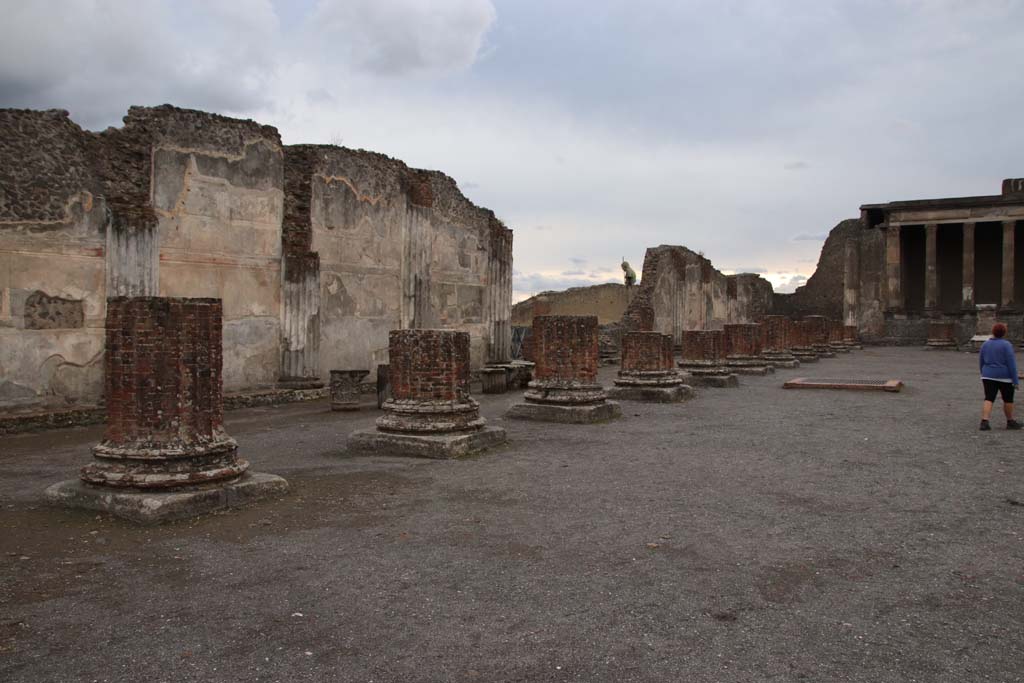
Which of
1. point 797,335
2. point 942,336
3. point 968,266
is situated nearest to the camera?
point 797,335

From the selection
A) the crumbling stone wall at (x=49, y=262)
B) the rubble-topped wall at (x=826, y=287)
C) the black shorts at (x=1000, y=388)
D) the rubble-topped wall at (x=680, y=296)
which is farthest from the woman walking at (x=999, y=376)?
the rubble-topped wall at (x=826, y=287)

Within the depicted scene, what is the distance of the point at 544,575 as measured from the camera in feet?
12.7

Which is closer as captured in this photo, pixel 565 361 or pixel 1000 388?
pixel 1000 388

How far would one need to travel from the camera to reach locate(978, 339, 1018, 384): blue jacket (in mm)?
8820

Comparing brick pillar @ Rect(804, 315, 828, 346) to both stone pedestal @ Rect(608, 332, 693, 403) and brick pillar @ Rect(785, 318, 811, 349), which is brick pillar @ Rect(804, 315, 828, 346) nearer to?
brick pillar @ Rect(785, 318, 811, 349)

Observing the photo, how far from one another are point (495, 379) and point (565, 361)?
3858 millimetres

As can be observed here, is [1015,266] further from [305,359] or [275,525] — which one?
[275,525]

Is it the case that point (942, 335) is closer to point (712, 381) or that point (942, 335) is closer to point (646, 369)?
point (712, 381)

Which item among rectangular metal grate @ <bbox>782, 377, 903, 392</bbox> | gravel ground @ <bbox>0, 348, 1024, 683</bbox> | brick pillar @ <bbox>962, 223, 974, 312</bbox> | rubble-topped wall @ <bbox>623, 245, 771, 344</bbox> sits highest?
brick pillar @ <bbox>962, 223, 974, 312</bbox>

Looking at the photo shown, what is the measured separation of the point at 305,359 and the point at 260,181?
102 inches

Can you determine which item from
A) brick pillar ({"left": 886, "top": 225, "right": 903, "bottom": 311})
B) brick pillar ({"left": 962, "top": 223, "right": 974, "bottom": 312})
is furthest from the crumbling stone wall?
brick pillar ({"left": 886, "top": 225, "right": 903, "bottom": 311})

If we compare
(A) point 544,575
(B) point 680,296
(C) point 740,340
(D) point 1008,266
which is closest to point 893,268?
(D) point 1008,266

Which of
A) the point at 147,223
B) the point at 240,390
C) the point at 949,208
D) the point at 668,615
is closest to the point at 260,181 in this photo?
the point at 147,223

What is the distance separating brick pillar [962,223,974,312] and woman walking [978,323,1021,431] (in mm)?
27454
